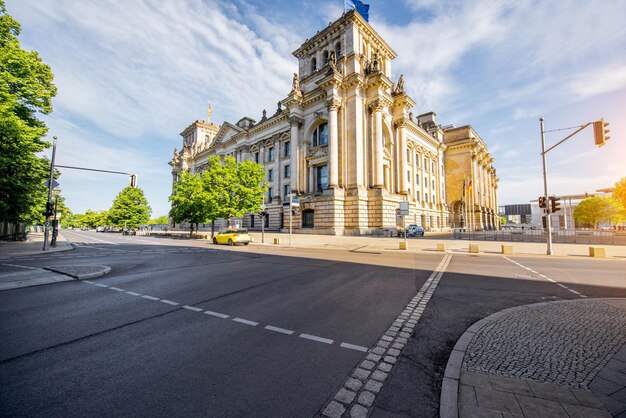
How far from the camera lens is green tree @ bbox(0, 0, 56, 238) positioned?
1438 centimetres

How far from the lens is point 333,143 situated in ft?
114

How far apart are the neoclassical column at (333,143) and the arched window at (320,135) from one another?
3.91 meters

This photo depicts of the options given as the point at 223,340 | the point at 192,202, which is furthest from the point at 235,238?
the point at 223,340

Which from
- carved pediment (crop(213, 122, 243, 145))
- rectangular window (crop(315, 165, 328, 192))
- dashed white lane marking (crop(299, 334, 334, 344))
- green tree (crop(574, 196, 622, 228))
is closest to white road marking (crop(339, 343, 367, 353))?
dashed white lane marking (crop(299, 334, 334, 344))

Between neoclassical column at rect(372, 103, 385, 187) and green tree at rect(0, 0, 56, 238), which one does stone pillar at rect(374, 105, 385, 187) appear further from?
green tree at rect(0, 0, 56, 238)

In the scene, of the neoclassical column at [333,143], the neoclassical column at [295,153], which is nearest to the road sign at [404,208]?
the neoclassical column at [333,143]

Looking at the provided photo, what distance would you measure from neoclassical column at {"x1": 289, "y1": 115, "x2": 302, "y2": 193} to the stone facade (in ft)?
0.51

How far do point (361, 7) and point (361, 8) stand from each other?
13 centimetres

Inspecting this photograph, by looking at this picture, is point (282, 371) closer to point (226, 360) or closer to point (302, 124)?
point (226, 360)

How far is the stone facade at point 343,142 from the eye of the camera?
Result: 1342 inches

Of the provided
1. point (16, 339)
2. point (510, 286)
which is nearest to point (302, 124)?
point (510, 286)

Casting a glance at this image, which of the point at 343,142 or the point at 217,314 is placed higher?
the point at 343,142

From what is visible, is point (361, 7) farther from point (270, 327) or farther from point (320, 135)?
point (270, 327)

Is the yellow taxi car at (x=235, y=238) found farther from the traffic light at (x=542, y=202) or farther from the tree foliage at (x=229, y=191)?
the traffic light at (x=542, y=202)
